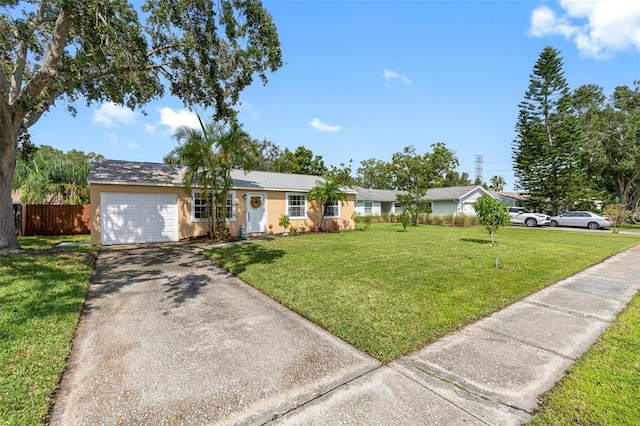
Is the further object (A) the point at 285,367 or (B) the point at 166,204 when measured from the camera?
(B) the point at 166,204

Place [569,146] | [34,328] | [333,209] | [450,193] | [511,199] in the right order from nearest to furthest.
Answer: [34,328] < [333,209] < [569,146] < [450,193] < [511,199]

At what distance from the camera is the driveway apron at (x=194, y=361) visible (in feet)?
7.52

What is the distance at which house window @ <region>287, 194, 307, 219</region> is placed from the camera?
49.6ft

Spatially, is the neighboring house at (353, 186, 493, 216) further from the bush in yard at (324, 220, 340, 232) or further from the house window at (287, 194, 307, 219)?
the house window at (287, 194, 307, 219)

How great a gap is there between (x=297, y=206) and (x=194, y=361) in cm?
1256

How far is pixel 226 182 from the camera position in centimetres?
1168

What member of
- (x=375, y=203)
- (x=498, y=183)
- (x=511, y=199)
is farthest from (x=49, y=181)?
(x=498, y=183)

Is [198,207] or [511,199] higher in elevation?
[511,199]

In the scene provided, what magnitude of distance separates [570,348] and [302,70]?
12.1m

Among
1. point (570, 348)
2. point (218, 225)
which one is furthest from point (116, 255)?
point (570, 348)

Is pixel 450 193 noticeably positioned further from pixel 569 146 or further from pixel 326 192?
pixel 326 192

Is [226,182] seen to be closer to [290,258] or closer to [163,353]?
[290,258]

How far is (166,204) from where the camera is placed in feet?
38.5

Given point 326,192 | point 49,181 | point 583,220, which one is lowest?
point 583,220
